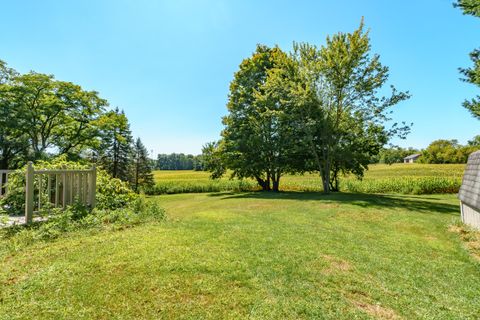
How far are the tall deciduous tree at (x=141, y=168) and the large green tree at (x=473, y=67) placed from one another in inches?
1031

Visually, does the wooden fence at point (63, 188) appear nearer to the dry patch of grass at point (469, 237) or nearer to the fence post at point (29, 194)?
the fence post at point (29, 194)

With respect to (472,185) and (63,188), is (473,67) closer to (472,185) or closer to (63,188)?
(472,185)

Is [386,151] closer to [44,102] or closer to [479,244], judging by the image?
[479,244]

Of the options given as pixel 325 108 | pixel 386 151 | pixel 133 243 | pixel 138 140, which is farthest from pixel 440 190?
pixel 138 140

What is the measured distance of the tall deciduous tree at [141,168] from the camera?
2860cm

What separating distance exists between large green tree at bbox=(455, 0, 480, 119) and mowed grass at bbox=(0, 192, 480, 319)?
26.8 ft

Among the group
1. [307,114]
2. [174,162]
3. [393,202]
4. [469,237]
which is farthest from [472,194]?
[174,162]

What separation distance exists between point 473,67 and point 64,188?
16200 mm

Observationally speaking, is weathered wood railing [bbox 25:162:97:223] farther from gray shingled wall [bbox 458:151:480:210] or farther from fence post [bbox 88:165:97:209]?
gray shingled wall [bbox 458:151:480:210]

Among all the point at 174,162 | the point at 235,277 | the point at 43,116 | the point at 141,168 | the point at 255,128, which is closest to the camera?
the point at 235,277

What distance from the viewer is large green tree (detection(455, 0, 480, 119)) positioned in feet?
31.9

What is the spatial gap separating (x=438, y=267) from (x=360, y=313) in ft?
8.70

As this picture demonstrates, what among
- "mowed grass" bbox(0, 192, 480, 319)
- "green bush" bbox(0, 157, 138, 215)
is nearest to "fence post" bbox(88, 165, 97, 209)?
"green bush" bbox(0, 157, 138, 215)

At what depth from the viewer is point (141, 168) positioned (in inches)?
1185
